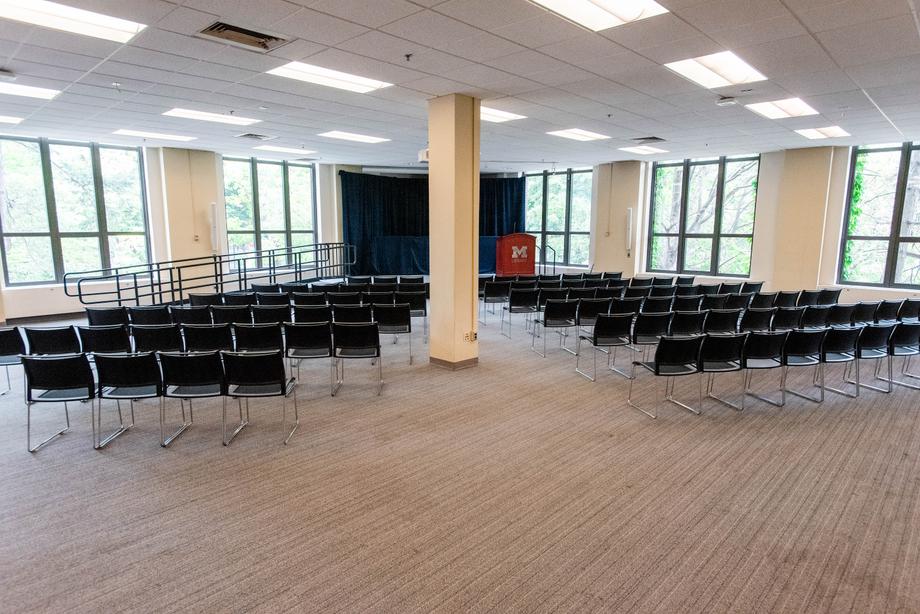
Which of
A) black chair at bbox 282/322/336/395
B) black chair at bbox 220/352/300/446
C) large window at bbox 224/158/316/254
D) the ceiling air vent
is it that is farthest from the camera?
large window at bbox 224/158/316/254

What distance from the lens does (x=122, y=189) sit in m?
11.9

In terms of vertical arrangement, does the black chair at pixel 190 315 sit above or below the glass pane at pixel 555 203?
below

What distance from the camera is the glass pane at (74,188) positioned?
11.0 m

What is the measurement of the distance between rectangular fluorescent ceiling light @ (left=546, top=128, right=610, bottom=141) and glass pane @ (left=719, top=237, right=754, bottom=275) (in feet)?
17.8

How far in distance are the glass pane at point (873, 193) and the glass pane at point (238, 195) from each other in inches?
577

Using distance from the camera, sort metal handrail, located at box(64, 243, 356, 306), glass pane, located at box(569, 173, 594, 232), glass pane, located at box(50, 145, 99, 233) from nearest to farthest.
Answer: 1. metal handrail, located at box(64, 243, 356, 306)
2. glass pane, located at box(50, 145, 99, 233)
3. glass pane, located at box(569, 173, 594, 232)

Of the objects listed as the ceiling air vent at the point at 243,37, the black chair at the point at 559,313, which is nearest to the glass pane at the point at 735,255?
the black chair at the point at 559,313

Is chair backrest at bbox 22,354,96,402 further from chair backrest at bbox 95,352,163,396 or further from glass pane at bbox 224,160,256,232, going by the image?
glass pane at bbox 224,160,256,232

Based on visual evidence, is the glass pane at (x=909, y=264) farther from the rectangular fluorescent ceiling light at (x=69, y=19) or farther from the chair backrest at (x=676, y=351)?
the rectangular fluorescent ceiling light at (x=69, y=19)

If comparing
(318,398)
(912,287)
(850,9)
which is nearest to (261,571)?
(318,398)

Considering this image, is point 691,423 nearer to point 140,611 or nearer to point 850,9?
point 850,9

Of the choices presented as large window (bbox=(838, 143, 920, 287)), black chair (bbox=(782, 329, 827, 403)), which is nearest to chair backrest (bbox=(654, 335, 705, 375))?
black chair (bbox=(782, 329, 827, 403))

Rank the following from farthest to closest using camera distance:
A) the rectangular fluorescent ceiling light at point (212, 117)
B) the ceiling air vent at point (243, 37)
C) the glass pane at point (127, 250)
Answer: the glass pane at point (127, 250) < the rectangular fluorescent ceiling light at point (212, 117) < the ceiling air vent at point (243, 37)

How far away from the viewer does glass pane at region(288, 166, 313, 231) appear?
49.8ft
